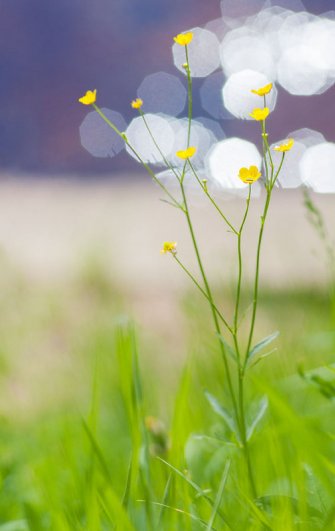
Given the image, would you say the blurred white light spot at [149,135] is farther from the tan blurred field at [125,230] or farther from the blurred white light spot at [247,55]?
the blurred white light spot at [247,55]

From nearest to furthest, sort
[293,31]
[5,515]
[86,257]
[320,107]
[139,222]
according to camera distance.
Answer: [5,515] → [86,257] → [139,222] → [320,107] → [293,31]

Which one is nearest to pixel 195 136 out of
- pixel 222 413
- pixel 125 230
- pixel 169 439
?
pixel 125 230

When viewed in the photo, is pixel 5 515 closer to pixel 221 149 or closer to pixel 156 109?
pixel 221 149

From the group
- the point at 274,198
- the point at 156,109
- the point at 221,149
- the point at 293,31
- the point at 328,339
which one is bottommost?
the point at 328,339

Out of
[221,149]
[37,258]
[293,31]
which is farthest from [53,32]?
[37,258]

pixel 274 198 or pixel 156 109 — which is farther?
pixel 156 109

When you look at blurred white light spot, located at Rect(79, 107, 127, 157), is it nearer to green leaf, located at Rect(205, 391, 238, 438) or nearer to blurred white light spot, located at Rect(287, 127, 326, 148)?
blurred white light spot, located at Rect(287, 127, 326, 148)

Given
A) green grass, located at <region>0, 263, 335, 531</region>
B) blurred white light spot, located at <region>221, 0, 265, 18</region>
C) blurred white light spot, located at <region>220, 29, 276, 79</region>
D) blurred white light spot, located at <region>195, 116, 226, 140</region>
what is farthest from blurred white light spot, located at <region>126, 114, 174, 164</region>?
green grass, located at <region>0, 263, 335, 531</region>
